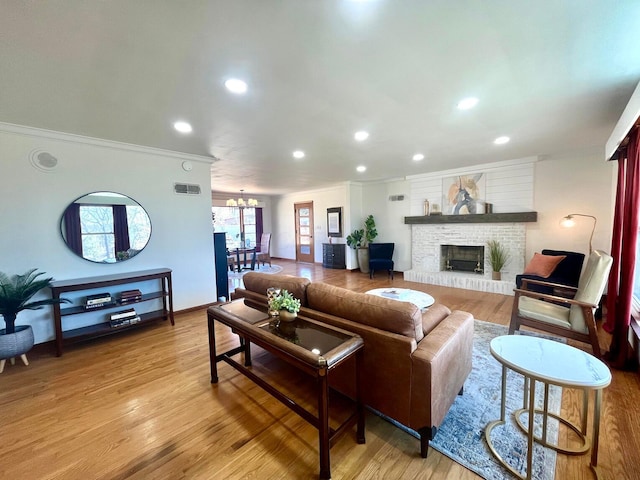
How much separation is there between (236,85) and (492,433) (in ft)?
9.74

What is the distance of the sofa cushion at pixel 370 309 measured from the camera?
5.19 feet

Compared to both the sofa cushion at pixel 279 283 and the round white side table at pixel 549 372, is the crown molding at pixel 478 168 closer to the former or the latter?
the round white side table at pixel 549 372

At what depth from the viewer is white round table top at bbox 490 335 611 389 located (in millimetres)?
1232

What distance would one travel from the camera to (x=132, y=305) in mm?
3537

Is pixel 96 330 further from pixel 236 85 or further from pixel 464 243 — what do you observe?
pixel 464 243

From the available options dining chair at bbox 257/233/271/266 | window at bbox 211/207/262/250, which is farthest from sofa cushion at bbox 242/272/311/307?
window at bbox 211/207/262/250

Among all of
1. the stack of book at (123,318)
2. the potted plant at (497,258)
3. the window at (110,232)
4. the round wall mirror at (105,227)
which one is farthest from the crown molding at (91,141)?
the potted plant at (497,258)

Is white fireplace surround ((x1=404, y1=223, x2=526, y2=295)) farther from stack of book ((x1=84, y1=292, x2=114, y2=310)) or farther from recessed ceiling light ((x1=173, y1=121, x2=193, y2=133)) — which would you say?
stack of book ((x1=84, y1=292, x2=114, y2=310))

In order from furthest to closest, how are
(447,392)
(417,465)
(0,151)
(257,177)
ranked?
(257,177) < (0,151) < (447,392) < (417,465)

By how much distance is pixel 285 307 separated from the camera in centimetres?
192

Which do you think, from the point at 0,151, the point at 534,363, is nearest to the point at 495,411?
the point at 534,363

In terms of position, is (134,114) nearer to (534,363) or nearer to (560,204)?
(534,363)

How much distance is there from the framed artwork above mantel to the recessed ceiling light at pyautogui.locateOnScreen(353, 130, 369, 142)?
4024mm

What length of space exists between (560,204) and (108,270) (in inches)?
276
